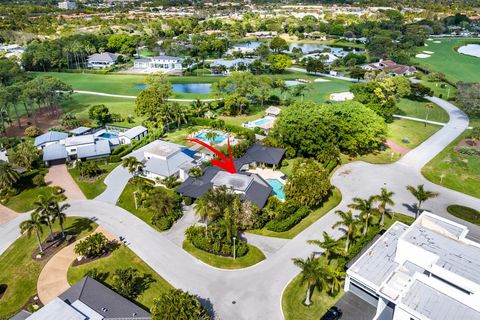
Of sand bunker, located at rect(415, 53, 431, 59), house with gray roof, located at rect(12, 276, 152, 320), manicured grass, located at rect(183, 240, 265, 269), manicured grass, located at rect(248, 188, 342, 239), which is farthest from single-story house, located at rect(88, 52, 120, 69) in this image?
sand bunker, located at rect(415, 53, 431, 59)

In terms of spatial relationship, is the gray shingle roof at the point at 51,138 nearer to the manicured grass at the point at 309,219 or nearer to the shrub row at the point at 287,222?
the manicured grass at the point at 309,219

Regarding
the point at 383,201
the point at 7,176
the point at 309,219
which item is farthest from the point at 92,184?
the point at 383,201

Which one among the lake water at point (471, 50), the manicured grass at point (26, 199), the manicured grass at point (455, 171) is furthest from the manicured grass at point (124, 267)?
the lake water at point (471, 50)

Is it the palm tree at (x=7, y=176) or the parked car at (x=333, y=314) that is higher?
the palm tree at (x=7, y=176)

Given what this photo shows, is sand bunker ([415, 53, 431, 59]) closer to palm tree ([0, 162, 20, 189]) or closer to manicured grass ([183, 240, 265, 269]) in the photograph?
manicured grass ([183, 240, 265, 269])

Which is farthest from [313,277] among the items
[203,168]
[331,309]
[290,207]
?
[203,168]

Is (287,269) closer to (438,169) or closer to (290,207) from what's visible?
(290,207)
